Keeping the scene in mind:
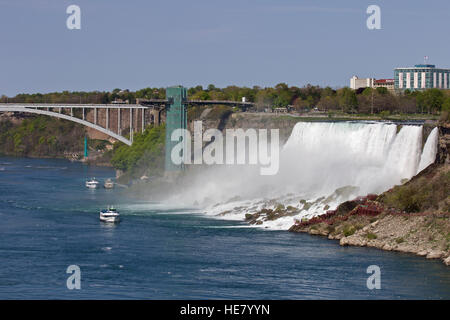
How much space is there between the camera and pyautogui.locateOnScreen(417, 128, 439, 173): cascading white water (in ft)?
137

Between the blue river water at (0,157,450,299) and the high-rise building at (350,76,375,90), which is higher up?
the high-rise building at (350,76,375,90)

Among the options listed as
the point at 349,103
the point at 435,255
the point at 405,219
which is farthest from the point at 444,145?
the point at 349,103

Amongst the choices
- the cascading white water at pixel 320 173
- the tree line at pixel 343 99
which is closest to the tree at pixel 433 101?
the tree line at pixel 343 99

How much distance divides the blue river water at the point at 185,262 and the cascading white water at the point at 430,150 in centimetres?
729

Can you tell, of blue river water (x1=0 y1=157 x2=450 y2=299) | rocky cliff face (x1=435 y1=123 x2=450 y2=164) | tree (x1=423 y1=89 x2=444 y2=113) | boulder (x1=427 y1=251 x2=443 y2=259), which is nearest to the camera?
blue river water (x1=0 y1=157 x2=450 y2=299)

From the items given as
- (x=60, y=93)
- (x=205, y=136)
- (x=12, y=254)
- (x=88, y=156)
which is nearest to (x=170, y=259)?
(x=12, y=254)

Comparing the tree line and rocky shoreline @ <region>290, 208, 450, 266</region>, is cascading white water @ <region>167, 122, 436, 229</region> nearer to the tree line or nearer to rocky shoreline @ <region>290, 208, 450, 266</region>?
rocky shoreline @ <region>290, 208, 450, 266</region>

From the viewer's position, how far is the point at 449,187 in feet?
123

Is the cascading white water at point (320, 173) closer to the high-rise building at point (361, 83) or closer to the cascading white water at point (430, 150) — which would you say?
the cascading white water at point (430, 150)

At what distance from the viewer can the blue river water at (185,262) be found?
2839 centimetres

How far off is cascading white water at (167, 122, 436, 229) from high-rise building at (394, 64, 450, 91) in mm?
88424

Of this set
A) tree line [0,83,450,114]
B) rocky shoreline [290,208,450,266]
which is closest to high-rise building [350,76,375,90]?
tree line [0,83,450,114]

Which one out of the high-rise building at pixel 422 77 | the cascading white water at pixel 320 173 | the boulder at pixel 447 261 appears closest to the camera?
the boulder at pixel 447 261
